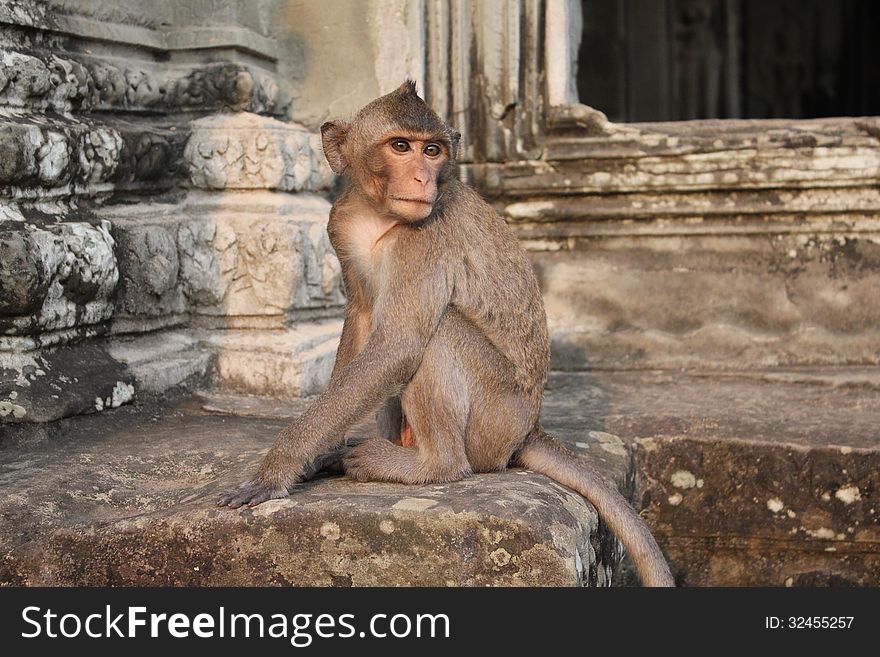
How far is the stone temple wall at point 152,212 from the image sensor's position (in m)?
3.58

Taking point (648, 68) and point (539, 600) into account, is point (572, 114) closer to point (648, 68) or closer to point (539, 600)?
point (539, 600)

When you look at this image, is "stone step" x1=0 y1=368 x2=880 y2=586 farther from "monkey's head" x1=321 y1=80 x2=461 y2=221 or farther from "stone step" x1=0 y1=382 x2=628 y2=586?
"monkey's head" x1=321 y1=80 x2=461 y2=221

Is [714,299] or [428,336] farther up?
[428,336]

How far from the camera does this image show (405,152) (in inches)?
122

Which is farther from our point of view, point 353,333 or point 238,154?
point 238,154

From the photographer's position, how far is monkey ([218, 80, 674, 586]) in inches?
121

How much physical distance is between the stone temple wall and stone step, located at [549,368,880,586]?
4.33 feet

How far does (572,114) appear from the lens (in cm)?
506

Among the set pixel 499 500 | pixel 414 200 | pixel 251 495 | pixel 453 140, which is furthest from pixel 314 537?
pixel 453 140

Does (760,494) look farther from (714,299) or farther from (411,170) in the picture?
(411,170)

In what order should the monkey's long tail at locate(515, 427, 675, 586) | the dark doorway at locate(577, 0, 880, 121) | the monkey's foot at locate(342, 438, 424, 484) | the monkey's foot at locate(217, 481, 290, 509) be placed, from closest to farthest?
1. the monkey's foot at locate(217, 481, 290, 509)
2. the monkey's long tail at locate(515, 427, 675, 586)
3. the monkey's foot at locate(342, 438, 424, 484)
4. the dark doorway at locate(577, 0, 880, 121)

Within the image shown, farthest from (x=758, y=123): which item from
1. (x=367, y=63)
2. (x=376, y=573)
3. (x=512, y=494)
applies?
(x=376, y=573)

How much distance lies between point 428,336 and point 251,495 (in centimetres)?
64

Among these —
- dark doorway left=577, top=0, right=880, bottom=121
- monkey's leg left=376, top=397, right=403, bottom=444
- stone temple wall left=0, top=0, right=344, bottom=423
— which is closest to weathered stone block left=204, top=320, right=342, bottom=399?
stone temple wall left=0, top=0, right=344, bottom=423
